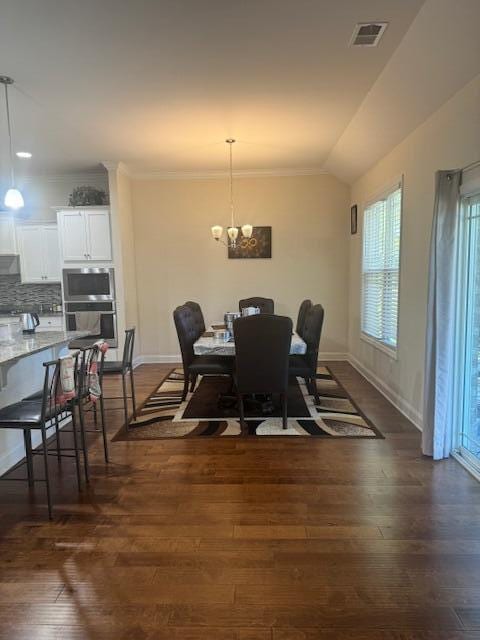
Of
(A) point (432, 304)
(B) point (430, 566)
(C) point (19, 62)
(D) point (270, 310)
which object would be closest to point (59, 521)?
(B) point (430, 566)

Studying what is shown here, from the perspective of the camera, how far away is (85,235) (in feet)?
19.0

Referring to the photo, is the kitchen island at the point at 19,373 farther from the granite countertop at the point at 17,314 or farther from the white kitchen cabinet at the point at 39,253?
the white kitchen cabinet at the point at 39,253

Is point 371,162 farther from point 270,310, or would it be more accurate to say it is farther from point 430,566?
point 430,566

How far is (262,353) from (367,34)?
95.2 inches

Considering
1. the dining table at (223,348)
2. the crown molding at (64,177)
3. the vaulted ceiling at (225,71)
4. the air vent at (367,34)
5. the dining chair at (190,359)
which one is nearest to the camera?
the vaulted ceiling at (225,71)

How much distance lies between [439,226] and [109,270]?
4.43 meters

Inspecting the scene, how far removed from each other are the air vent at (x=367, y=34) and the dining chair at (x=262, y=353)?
2.01 m

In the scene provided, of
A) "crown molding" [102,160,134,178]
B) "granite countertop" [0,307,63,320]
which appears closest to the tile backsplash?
"granite countertop" [0,307,63,320]

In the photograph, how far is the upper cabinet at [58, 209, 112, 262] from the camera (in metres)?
5.75

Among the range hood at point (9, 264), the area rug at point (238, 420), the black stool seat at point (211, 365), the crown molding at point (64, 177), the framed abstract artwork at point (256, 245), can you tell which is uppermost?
the crown molding at point (64, 177)

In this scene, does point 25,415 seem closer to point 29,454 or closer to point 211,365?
point 29,454

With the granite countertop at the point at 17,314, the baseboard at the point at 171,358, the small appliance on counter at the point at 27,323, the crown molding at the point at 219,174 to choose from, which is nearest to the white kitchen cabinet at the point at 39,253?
the granite countertop at the point at 17,314

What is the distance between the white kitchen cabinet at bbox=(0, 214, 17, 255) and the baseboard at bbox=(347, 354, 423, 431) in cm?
537

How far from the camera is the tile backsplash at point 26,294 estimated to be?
6309 millimetres
